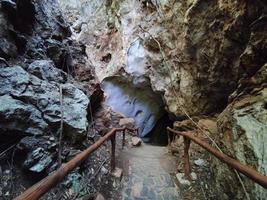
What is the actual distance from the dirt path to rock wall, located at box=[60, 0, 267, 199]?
87 cm

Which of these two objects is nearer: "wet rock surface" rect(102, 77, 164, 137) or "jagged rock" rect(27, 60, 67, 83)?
"jagged rock" rect(27, 60, 67, 83)

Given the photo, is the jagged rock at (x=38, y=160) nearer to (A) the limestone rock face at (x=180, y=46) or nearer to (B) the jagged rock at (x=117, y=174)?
(B) the jagged rock at (x=117, y=174)

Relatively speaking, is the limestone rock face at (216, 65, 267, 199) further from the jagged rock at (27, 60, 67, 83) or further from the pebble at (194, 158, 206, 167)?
the jagged rock at (27, 60, 67, 83)

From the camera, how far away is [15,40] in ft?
16.1

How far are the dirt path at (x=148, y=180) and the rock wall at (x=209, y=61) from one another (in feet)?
→ 2.85

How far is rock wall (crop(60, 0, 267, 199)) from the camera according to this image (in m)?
2.83

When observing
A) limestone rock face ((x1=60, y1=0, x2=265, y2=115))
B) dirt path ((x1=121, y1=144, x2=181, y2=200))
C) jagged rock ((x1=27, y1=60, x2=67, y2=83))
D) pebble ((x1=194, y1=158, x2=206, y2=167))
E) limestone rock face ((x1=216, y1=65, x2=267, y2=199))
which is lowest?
dirt path ((x1=121, y1=144, x2=181, y2=200))

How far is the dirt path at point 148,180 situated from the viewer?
3.33 metres

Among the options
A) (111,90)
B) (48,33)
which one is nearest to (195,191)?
(48,33)

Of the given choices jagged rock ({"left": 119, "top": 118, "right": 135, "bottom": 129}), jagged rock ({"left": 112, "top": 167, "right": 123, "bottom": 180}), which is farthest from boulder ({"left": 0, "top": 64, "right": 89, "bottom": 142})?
jagged rock ({"left": 119, "top": 118, "right": 135, "bottom": 129})

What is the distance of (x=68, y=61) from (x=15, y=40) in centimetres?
196

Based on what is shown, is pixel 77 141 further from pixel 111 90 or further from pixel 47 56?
pixel 111 90

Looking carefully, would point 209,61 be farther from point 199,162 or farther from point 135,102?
point 135,102

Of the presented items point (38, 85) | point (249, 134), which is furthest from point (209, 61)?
point (38, 85)
